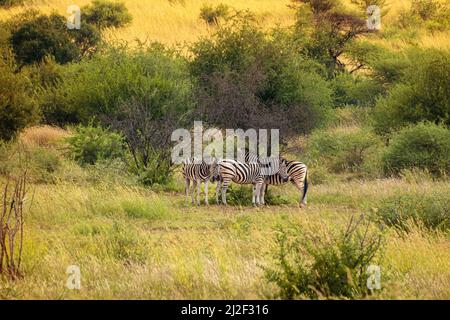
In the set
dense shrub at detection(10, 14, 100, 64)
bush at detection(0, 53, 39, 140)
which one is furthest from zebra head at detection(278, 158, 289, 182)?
dense shrub at detection(10, 14, 100, 64)

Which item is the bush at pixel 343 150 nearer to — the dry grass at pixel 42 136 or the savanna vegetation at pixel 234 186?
the savanna vegetation at pixel 234 186

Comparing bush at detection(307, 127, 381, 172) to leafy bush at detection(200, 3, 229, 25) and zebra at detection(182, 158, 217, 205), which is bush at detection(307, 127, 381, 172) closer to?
zebra at detection(182, 158, 217, 205)

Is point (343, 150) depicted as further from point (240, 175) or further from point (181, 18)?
point (181, 18)

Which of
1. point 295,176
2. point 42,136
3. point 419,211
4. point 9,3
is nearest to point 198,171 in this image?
point 295,176

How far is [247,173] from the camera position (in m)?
15.9

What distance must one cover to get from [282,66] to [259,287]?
15.7 metres

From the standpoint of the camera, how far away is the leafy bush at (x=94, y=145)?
Answer: 60.4 ft

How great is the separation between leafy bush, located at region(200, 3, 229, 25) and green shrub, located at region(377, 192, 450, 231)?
30353 mm

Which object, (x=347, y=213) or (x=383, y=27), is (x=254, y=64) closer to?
(x=347, y=213)

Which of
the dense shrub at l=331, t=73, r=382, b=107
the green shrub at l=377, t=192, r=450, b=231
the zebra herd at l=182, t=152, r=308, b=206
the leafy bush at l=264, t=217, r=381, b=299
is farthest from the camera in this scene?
the dense shrub at l=331, t=73, r=382, b=107

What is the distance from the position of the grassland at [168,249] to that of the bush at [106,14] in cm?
2639

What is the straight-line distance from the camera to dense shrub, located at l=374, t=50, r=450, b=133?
2073cm

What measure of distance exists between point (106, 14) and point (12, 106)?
866 inches
